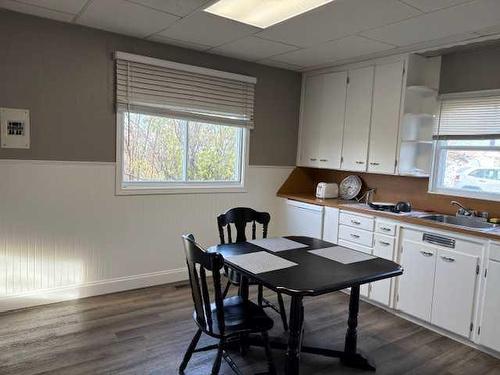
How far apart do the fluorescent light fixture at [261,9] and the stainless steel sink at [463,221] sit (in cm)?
191

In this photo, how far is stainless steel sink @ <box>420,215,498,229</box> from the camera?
297cm

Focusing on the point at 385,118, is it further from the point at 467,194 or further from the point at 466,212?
the point at 466,212

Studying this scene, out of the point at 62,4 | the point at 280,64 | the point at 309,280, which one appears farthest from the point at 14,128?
the point at 280,64

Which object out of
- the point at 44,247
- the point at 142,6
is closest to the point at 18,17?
the point at 142,6

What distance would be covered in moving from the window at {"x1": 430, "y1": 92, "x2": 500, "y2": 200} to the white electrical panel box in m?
3.52

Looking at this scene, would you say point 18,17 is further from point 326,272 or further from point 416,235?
point 416,235

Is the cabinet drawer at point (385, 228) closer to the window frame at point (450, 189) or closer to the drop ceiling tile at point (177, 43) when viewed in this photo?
the window frame at point (450, 189)

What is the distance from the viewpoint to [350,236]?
11.8 ft

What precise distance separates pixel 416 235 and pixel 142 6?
106 inches

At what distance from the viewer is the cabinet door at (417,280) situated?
2.96 metres

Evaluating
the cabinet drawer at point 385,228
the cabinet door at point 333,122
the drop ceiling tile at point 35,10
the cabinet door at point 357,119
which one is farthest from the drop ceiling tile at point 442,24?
the drop ceiling tile at point 35,10

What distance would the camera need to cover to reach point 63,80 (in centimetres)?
307

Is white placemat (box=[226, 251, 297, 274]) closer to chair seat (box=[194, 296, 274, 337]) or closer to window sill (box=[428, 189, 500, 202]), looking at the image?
chair seat (box=[194, 296, 274, 337])

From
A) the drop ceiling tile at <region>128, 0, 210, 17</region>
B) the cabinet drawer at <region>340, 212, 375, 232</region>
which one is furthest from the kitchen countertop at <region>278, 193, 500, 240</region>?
the drop ceiling tile at <region>128, 0, 210, 17</region>
